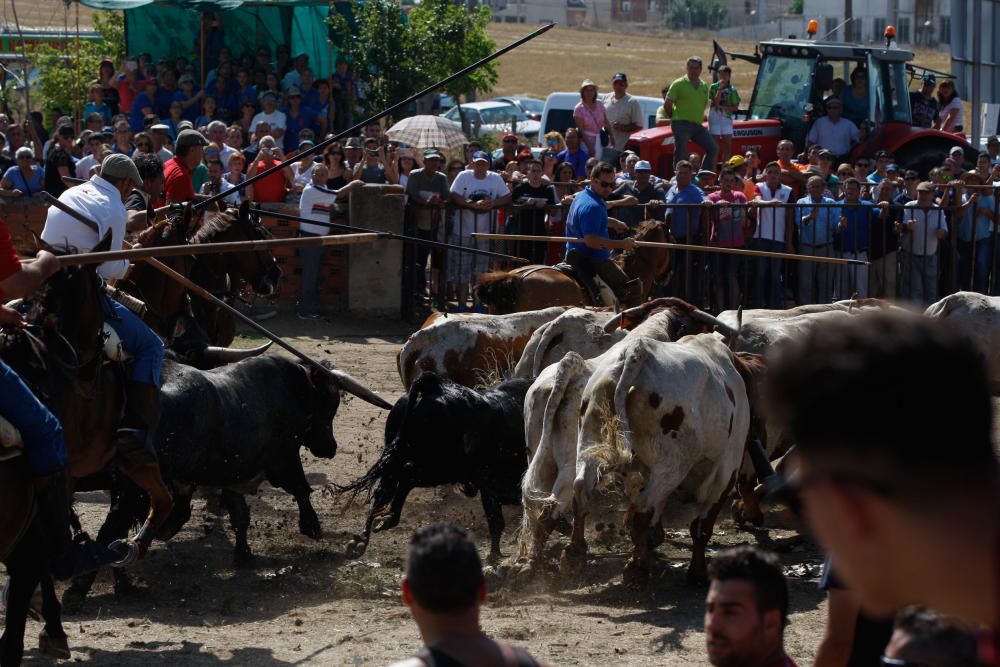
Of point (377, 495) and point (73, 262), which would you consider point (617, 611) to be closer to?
point (377, 495)

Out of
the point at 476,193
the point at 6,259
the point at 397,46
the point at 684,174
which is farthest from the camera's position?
the point at 397,46

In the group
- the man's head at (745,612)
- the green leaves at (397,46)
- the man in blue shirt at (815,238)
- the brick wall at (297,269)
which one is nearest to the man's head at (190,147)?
the brick wall at (297,269)

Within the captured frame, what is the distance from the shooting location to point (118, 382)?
7.32 metres

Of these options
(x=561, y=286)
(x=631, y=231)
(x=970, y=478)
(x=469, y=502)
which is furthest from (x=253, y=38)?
(x=970, y=478)

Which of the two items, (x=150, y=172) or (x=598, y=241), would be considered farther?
(x=598, y=241)

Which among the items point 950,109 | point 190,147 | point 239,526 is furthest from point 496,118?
point 239,526

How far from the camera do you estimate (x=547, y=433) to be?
780 centimetres

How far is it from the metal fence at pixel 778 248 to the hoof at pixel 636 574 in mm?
7489

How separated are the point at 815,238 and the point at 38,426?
11.1 metres

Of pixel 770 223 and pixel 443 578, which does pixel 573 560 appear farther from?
pixel 770 223

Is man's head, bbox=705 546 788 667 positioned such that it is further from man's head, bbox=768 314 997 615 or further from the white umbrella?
the white umbrella

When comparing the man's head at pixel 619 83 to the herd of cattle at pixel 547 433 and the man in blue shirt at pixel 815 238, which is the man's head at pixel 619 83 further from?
the herd of cattle at pixel 547 433

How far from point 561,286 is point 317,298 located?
506 centimetres

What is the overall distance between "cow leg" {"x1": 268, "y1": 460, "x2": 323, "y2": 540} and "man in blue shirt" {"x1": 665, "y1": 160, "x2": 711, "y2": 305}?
22.9ft
